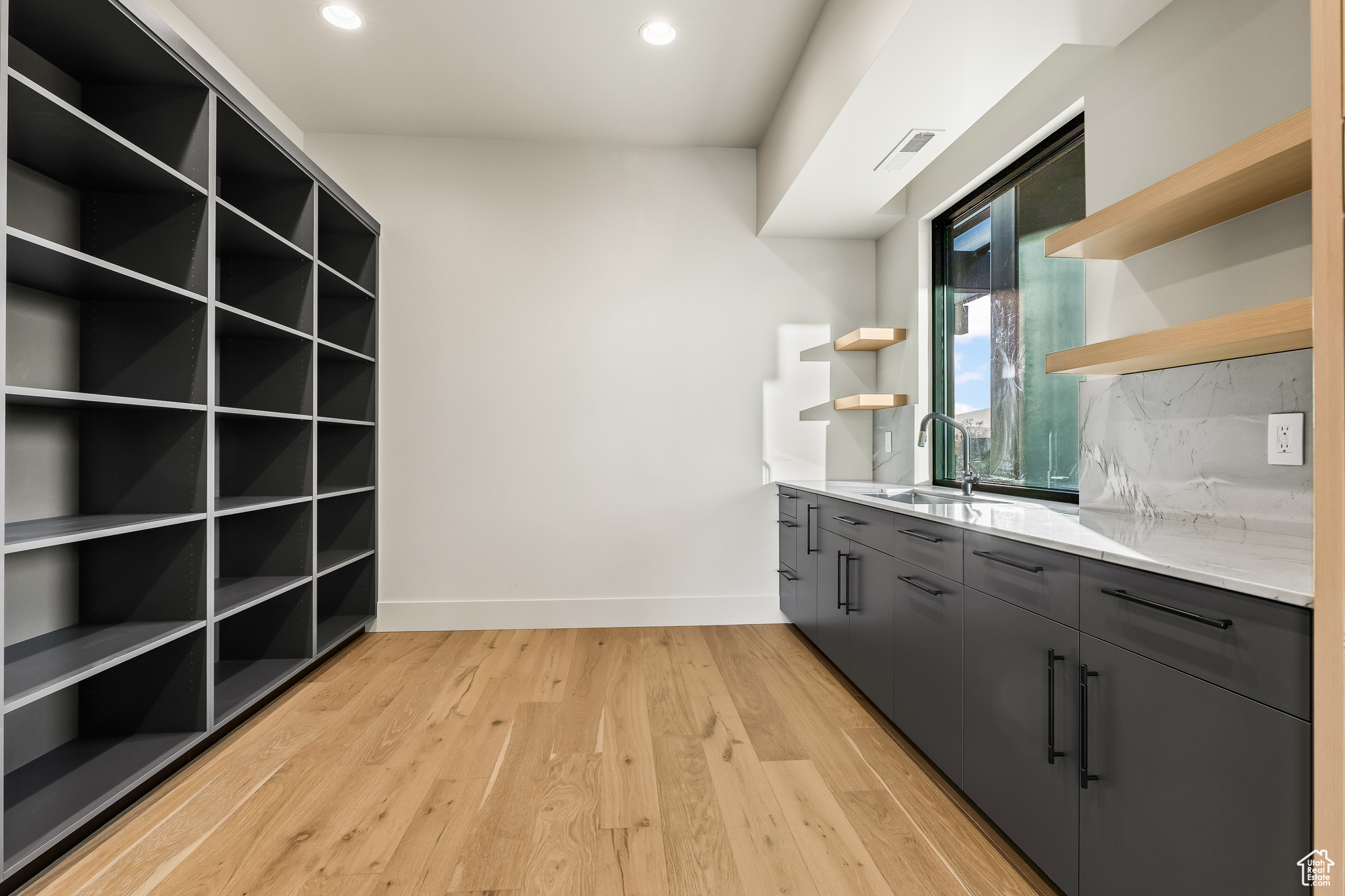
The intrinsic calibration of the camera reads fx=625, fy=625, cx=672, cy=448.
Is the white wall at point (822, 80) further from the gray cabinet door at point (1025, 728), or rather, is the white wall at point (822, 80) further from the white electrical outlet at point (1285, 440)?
the gray cabinet door at point (1025, 728)

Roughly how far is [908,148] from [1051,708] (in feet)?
7.46

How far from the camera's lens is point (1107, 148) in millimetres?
1951

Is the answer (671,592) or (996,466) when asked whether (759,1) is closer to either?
(996,466)

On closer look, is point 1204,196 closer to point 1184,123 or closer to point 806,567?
point 1184,123

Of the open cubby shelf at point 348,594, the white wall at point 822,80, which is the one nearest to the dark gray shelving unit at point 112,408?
the open cubby shelf at point 348,594

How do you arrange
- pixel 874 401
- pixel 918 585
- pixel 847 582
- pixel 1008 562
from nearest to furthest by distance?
pixel 1008 562
pixel 918 585
pixel 847 582
pixel 874 401

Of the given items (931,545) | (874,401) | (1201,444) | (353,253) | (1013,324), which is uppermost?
(353,253)

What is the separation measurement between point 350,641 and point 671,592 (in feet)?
5.77

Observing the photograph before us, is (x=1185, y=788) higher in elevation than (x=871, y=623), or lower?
higher

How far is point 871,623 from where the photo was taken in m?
2.36

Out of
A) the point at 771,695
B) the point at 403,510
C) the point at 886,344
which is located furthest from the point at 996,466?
the point at 403,510

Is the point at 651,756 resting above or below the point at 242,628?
below

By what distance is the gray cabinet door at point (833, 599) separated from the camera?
104 inches
